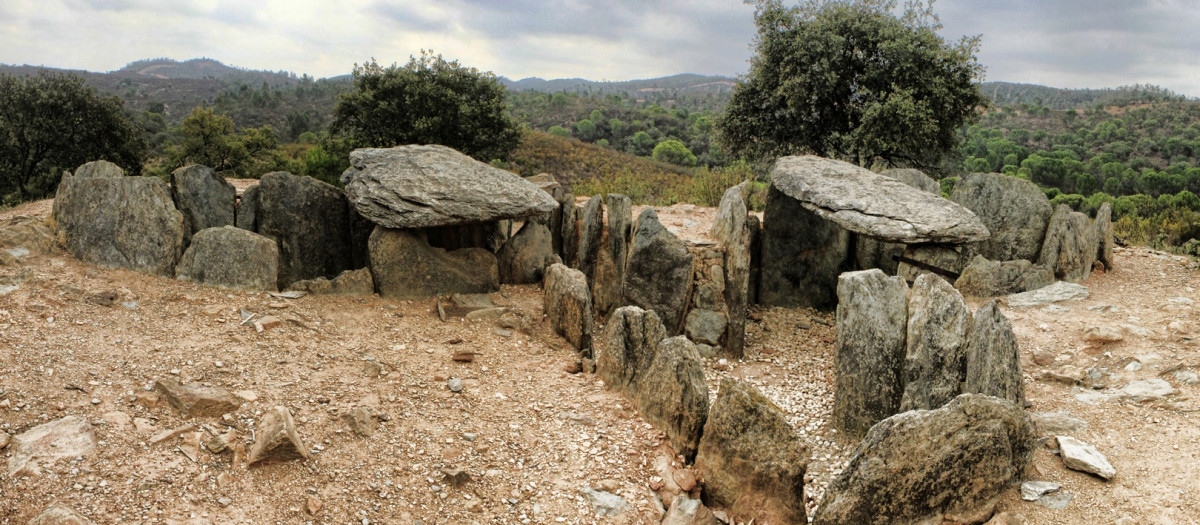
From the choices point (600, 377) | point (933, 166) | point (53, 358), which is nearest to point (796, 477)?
A: point (600, 377)

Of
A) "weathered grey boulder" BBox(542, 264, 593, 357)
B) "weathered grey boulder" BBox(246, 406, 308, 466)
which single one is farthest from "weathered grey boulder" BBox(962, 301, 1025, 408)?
"weathered grey boulder" BBox(246, 406, 308, 466)

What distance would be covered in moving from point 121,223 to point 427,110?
1191cm

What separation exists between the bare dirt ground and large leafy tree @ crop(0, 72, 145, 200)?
47.0 feet

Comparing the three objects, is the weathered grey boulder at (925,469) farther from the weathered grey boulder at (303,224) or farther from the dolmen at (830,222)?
the weathered grey boulder at (303,224)

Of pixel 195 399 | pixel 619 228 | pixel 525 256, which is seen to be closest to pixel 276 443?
pixel 195 399

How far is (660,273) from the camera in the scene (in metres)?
11.0

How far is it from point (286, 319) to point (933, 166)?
59.7 feet

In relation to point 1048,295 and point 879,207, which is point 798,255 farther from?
point 1048,295

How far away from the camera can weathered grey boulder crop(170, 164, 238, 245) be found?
10023mm

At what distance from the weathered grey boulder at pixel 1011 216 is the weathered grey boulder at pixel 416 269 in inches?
351

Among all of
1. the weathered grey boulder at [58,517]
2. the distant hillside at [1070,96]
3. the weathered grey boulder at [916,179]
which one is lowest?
the weathered grey boulder at [58,517]

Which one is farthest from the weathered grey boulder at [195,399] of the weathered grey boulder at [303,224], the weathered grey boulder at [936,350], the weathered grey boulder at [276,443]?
the weathered grey boulder at [936,350]

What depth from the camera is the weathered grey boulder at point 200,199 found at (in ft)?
32.9

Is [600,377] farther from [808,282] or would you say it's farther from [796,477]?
[808,282]
